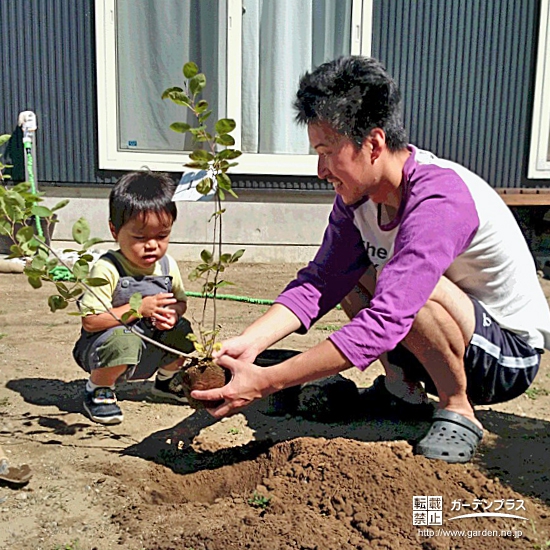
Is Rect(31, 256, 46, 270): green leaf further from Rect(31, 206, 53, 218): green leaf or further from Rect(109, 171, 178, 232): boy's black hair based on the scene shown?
Rect(109, 171, 178, 232): boy's black hair

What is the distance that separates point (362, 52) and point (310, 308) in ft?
15.6

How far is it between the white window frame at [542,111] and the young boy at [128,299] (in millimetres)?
5139

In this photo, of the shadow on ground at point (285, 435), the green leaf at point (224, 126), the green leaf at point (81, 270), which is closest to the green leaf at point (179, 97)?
the green leaf at point (224, 126)

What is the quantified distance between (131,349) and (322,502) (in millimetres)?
1157

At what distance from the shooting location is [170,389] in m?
3.72

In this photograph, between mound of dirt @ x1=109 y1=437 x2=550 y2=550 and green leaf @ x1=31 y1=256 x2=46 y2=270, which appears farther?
green leaf @ x1=31 y1=256 x2=46 y2=270

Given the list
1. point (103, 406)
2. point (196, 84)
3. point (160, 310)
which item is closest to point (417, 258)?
point (196, 84)

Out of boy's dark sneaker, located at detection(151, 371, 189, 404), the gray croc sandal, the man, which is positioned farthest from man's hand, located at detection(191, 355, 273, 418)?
boy's dark sneaker, located at detection(151, 371, 189, 404)

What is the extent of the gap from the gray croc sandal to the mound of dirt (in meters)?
0.05

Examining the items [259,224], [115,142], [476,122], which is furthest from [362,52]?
[115,142]

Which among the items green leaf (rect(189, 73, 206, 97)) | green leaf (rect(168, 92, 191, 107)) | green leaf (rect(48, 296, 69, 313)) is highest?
green leaf (rect(189, 73, 206, 97))

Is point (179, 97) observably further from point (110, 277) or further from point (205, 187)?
point (110, 277)

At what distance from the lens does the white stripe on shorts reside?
2.91 metres

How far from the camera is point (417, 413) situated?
3439mm
